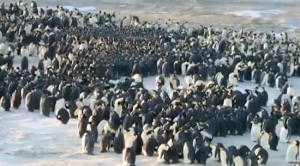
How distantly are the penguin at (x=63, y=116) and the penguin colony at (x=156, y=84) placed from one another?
27 mm

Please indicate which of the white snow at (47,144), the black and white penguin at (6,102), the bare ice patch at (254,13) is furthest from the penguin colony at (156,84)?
the bare ice patch at (254,13)

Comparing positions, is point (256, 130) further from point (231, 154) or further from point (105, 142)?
point (105, 142)

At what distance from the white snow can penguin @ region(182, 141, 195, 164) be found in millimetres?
509

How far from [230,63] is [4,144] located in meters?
11.7

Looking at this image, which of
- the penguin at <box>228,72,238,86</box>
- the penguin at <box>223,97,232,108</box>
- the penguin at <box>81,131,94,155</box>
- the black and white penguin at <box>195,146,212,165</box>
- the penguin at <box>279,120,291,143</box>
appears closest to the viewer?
the black and white penguin at <box>195,146,212,165</box>

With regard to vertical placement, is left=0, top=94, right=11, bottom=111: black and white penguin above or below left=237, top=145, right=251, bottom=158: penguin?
above

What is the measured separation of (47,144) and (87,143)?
130cm

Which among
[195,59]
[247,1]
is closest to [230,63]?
[195,59]

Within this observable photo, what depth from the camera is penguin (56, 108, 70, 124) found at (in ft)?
65.9

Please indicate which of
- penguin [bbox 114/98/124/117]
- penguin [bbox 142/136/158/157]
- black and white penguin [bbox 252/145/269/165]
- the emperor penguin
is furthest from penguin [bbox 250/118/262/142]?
penguin [bbox 114/98/124/117]

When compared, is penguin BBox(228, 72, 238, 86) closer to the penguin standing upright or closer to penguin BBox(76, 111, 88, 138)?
penguin BBox(76, 111, 88, 138)

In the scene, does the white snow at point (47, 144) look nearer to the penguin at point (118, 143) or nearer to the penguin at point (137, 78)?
the penguin at point (118, 143)

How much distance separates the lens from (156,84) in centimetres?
2547

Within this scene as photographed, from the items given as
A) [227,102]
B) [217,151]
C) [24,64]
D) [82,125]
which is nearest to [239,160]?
[217,151]
